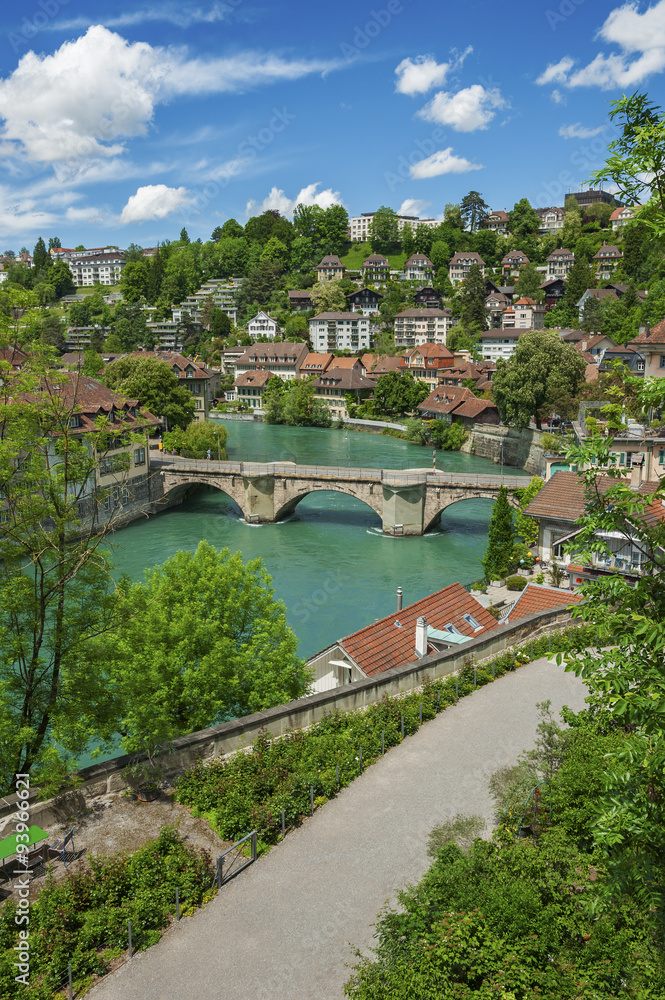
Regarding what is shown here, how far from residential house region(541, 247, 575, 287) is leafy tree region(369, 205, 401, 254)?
37.8 meters

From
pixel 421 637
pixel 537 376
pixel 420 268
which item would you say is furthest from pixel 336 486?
pixel 420 268

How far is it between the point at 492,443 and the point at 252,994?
67.1 meters

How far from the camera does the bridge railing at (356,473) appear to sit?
47.0 m

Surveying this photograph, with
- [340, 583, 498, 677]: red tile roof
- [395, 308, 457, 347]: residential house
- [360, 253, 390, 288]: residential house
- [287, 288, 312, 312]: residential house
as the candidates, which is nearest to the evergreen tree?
[340, 583, 498, 677]: red tile roof

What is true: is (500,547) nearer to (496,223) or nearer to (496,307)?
(496,307)

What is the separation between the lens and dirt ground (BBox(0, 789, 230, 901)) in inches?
422

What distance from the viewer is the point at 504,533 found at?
35125 mm

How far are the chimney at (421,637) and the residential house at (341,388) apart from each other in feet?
259

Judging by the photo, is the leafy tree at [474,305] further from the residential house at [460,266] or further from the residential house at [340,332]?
the residential house at [460,266]

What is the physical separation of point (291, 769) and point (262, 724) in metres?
1.42

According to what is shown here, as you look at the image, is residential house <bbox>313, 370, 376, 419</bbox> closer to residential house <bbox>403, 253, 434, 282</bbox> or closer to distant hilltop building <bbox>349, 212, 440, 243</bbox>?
residential house <bbox>403, 253, 434, 282</bbox>

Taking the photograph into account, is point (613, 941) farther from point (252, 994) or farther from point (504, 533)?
point (504, 533)

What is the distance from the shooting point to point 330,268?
497 feet

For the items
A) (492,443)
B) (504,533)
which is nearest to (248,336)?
(492,443)
